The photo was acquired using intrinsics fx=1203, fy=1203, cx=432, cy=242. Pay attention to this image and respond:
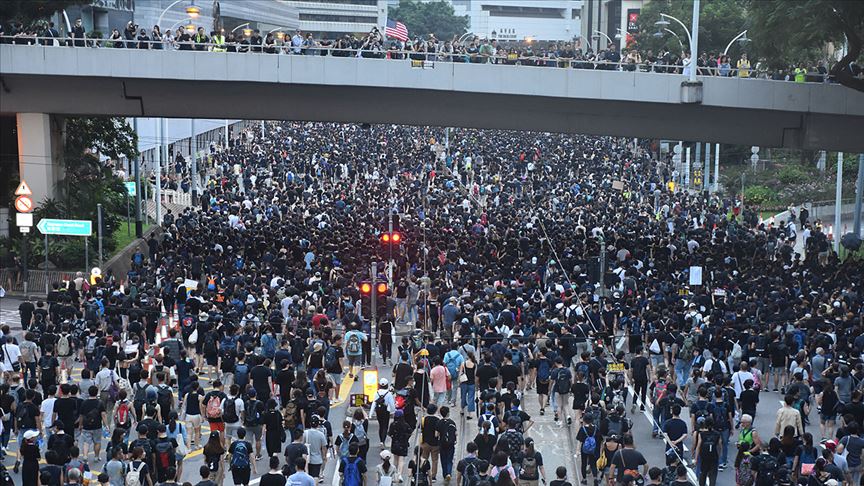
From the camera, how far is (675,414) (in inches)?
668

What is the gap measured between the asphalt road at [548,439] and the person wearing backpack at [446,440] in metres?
0.77

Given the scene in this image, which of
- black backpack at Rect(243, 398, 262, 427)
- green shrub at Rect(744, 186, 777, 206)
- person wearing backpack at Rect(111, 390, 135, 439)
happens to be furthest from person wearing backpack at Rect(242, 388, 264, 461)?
green shrub at Rect(744, 186, 777, 206)

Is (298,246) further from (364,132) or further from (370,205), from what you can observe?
(364,132)

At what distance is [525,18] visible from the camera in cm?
18738

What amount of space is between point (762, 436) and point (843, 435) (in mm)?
3723

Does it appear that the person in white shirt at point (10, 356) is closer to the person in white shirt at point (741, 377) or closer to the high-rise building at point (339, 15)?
the person in white shirt at point (741, 377)

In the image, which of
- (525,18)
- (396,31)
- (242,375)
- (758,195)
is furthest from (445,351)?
(525,18)

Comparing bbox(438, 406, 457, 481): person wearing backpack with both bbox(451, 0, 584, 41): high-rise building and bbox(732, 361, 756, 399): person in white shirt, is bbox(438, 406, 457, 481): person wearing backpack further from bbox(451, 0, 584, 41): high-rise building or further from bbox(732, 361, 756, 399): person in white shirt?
bbox(451, 0, 584, 41): high-rise building

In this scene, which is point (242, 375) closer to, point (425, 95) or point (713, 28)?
point (425, 95)

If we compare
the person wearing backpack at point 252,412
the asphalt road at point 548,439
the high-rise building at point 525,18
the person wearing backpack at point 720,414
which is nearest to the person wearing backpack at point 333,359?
the asphalt road at point 548,439

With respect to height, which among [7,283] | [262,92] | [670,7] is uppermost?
[670,7]

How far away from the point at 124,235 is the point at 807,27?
76.9ft

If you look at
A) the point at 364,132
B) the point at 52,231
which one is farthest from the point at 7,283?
the point at 364,132

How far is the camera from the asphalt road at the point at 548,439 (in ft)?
59.5
